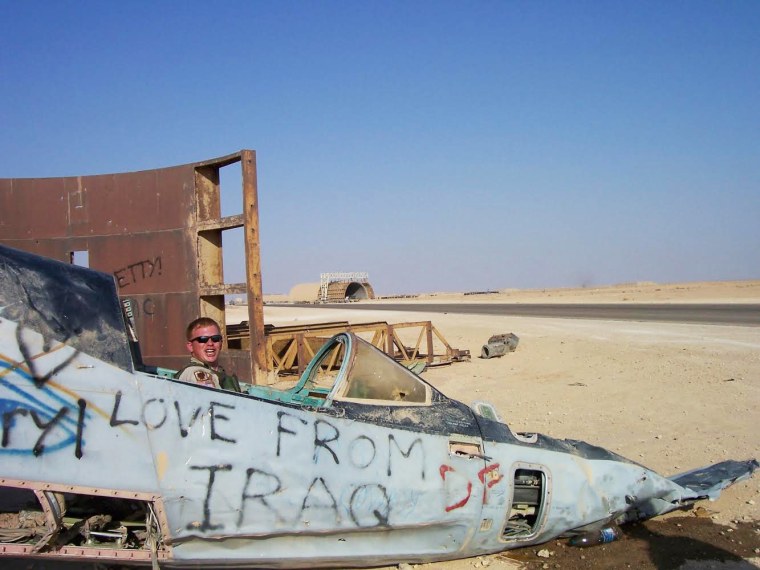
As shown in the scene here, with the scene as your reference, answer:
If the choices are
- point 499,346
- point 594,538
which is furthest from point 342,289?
point 594,538

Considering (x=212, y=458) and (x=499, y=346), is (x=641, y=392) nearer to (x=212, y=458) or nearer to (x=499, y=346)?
(x=499, y=346)

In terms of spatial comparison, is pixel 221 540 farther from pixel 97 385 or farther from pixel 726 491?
pixel 726 491

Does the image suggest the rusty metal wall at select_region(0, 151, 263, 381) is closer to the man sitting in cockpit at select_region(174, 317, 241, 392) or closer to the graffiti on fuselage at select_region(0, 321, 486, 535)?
the man sitting in cockpit at select_region(174, 317, 241, 392)

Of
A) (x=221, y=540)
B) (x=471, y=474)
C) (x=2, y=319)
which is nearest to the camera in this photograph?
(x=2, y=319)

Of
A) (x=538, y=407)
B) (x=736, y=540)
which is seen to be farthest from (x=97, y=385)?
(x=538, y=407)

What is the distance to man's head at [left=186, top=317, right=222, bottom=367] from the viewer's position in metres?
4.55

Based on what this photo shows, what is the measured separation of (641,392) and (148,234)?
29.7 feet

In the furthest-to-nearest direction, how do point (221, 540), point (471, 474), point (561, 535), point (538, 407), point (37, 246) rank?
point (37, 246), point (538, 407), point (561, 535), point (471, 474), point (221, 540)

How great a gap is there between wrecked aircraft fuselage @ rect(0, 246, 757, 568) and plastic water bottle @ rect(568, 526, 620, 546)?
0.82 metres

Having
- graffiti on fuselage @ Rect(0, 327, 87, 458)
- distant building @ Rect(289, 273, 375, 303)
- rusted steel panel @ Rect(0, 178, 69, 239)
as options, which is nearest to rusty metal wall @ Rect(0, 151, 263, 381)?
rusted steel panel @ Rect(0, 178, 69, 239)

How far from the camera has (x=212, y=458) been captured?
3.59 meters

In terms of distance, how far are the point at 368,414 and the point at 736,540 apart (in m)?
3.36

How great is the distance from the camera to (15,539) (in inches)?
137

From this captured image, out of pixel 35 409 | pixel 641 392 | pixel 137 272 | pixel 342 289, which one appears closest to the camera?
pixel 35 409
